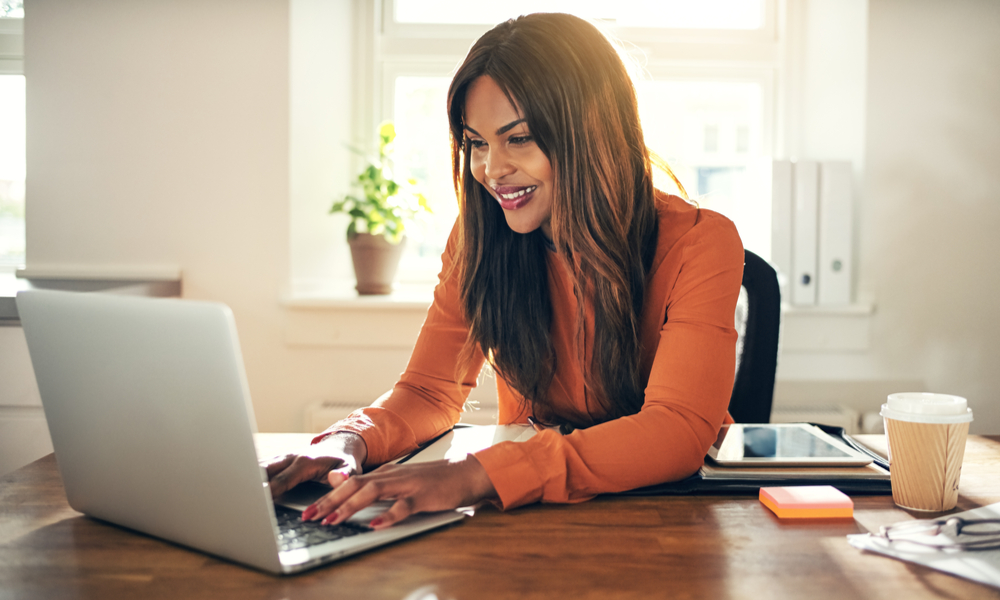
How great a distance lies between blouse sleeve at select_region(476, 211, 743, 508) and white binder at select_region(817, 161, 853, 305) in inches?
43.8

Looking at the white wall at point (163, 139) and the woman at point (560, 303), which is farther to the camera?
the white wall at point (163, 139)

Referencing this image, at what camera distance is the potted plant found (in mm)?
2057

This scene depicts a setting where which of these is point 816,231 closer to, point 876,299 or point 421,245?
point 876,299

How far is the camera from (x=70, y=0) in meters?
1.91

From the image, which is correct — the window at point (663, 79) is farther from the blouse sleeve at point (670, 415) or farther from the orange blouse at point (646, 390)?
the blouse sleeve at point (670, 415)

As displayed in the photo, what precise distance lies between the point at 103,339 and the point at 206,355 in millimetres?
122

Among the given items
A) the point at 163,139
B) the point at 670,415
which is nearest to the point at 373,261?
the point at 163,139

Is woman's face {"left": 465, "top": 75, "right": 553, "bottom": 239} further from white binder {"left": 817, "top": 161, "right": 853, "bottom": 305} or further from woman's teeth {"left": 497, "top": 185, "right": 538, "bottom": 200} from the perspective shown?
white binder {"left": 817, "top": 161, "right": 853, "bottom": 305}

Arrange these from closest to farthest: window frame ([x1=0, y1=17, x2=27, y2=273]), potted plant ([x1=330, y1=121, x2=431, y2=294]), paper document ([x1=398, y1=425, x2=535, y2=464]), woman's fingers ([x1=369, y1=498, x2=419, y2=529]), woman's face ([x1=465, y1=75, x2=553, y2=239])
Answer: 1. woman's fingers ([x1=369, y1=498, x2=419, y2=529])
2. paper document ([x1=398, y1=425, x2=535, y2=464])
3. woman's face ([x1=465, y1=75, x2=553, y2=239])
4. potted plant ([x1=330, y1=121, x2=431, y2=294])
5. window frame ([x1=0, y1=17, x2=27, y2=273])

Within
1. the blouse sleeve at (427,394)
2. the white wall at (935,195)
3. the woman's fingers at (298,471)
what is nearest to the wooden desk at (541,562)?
the woman's fingers at (298,471)

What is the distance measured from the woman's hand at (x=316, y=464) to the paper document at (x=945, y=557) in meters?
0.52

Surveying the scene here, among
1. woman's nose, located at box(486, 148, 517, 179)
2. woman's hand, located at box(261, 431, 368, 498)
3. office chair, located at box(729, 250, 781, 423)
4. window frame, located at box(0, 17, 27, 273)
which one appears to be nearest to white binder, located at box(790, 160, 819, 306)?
office chair, located at box(729, 250, 781, 423)

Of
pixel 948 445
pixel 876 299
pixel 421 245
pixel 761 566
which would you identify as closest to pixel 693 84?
pixel 876 299

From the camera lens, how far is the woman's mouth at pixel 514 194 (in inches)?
Result: 41.4
